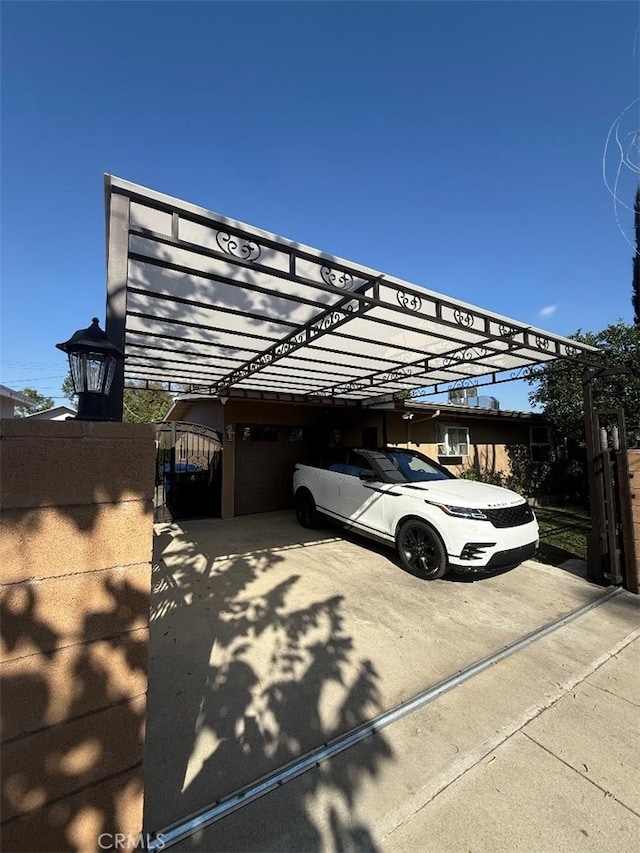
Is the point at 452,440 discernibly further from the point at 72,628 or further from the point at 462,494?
the point at 72,628

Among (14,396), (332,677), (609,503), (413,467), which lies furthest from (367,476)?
(14,396)

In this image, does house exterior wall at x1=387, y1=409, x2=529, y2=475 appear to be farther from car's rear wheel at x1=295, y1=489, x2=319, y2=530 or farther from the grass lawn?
car's rear wheel at x1=295, y1=489, x2=319, y2=530

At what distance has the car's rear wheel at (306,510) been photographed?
6.99 meters

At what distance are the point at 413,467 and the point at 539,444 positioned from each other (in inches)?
327

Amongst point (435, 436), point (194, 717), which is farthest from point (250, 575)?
point (435, 436)

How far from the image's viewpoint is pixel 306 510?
7141 millimetres

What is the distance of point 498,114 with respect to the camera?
5.32 meters

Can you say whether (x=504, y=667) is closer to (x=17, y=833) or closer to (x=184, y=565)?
(x=17, y=833)

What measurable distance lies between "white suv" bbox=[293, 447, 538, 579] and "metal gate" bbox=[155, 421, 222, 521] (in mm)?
3332

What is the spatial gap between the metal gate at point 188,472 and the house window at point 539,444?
1012 centimetres

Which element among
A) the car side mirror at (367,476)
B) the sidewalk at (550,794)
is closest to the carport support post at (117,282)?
the sidewalk at (550,794)

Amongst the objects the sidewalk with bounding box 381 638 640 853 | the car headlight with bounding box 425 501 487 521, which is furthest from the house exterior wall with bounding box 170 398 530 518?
the sidewalk with bounding box 381 638 640 853

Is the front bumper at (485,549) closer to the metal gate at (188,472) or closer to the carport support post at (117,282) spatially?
the carport support post at (117,282)

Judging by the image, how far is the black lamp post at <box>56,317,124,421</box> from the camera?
1586mm
